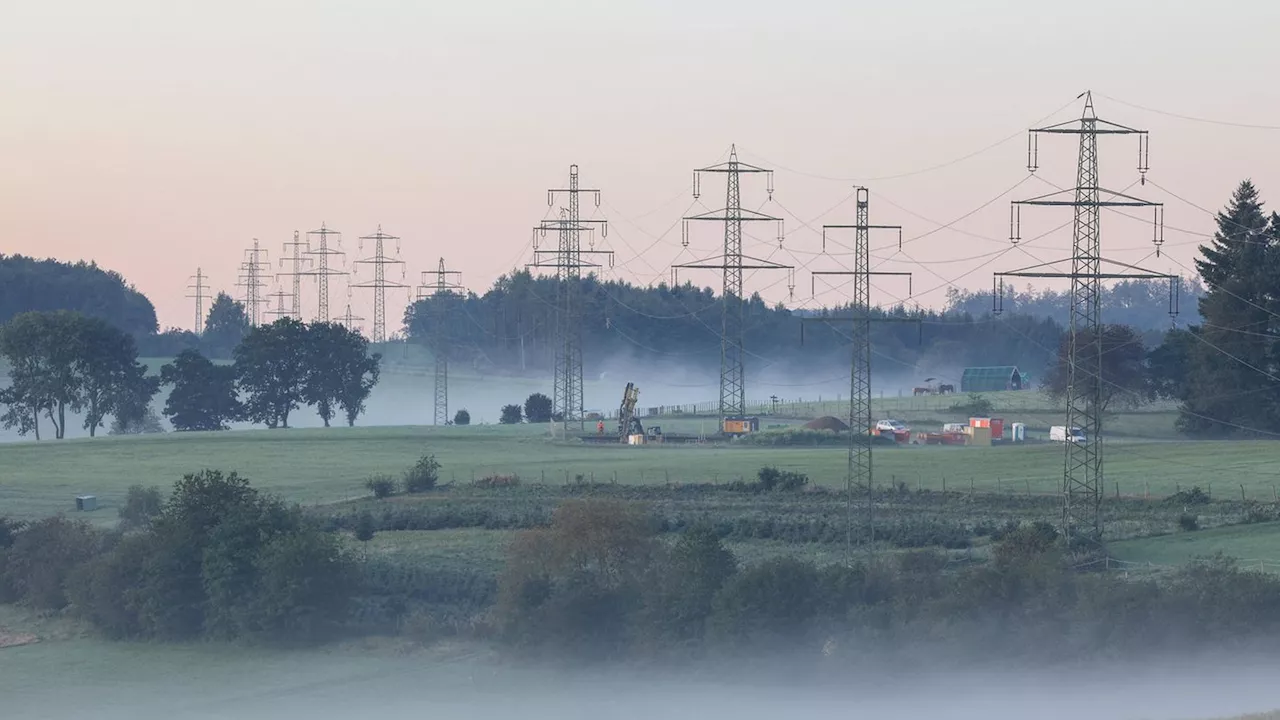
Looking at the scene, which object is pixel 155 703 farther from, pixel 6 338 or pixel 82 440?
pixel 6 338

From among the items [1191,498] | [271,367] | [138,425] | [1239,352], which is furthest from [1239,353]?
[138,425]

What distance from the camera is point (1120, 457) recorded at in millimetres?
83812

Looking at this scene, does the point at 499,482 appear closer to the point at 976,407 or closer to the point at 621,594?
the point at 621,594

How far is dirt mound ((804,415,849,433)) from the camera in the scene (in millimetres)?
102562

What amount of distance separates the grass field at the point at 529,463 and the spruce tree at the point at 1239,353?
24.8ft

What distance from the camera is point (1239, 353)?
96.9m

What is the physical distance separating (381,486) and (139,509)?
40.4ft

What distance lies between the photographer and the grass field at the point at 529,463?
7421cm

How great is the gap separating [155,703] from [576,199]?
6485 centimetres

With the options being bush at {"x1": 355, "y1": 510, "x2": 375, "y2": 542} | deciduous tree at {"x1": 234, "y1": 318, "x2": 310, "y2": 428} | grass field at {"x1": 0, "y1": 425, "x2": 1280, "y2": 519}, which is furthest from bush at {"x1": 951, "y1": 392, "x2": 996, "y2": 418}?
bush at {"x1": 355, "y1": 510, "x2": 375, "y2": 542}

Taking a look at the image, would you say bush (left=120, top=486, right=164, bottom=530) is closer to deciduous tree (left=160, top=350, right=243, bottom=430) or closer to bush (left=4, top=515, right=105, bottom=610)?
bush (left=4, top=515, right=105, bottom=610)

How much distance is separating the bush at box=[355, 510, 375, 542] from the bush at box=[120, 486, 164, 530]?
7.17 metres

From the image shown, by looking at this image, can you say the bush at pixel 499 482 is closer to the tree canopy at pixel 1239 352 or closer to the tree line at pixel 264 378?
the tree canopy at pixel 1239 352

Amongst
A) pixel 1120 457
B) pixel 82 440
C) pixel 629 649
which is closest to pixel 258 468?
pixel 82 440
